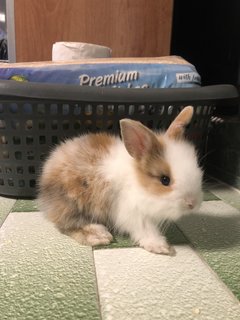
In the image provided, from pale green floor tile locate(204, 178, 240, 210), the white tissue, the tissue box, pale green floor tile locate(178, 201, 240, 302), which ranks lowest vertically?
pale green floor tile locate(204, 178, 240, 210)

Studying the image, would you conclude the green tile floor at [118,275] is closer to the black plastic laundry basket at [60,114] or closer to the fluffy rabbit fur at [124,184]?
the fluffy rabbit fur at [124,184]

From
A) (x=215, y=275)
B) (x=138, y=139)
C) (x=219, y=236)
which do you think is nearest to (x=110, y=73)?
(x=138, y=139)

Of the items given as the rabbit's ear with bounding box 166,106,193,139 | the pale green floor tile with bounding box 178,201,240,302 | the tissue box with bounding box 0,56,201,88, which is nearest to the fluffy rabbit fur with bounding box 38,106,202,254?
the rabbit's ear with bounding box 166,106,193,139

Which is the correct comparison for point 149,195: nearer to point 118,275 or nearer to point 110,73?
point 118,275

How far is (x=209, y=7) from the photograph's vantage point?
81.2 inches

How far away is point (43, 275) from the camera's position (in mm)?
733

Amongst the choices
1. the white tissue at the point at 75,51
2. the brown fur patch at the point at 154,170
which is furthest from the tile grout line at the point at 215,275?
the white tissue at the point at 75,51

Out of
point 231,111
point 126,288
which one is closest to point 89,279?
point 126,288

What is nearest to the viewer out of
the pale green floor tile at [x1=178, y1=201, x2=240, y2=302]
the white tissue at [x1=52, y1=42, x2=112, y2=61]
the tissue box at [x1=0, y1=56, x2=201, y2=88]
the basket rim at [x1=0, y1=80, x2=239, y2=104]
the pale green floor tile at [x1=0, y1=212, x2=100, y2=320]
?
the pale green floor tile at [x1=0, y1=212, x2=100, y2=320]

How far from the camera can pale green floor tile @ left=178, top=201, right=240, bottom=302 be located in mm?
765

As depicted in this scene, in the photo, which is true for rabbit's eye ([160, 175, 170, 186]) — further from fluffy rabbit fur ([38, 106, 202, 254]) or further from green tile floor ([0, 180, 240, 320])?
green tile floor ([0, 180, 240, 320])

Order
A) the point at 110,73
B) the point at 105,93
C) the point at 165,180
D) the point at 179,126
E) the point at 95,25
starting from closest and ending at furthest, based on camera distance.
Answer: the point at 165,180 → the point at 179,126 → the point at 105,93 → the point at 110,73 → the point at 95,25

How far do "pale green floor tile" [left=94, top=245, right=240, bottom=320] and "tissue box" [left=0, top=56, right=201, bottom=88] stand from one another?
0.60 m

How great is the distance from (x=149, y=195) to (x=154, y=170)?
0.06 m
